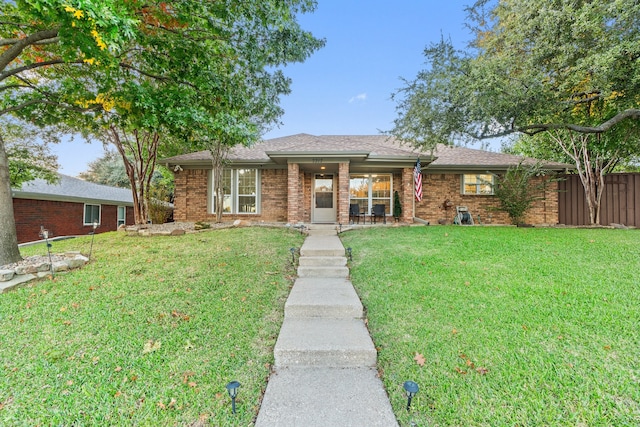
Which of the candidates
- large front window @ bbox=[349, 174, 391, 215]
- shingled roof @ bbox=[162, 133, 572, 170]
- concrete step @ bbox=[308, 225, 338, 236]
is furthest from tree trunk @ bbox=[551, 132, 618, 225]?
concrete step @ bbox=[308, 225, 338, 236]

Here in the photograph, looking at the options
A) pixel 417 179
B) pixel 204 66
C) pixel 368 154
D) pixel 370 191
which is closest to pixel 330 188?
pixel 370 191

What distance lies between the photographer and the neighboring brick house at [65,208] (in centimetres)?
1327

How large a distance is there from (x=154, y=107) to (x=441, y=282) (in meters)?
6.11

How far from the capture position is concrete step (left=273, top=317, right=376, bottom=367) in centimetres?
289

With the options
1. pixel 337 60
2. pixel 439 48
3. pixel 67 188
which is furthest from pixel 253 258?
pixel 67 188

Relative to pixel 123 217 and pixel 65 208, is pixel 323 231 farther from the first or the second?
pixel 123 217

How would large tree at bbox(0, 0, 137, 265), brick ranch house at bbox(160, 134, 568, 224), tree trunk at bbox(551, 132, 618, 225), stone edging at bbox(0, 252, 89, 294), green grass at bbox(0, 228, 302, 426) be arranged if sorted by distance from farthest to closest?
brick ranch house at bbox(160, 134, 568, 224) < tree trunk at bbox(551, 132, 618, 225) < stone edging at bbox(0, 252, 89, 294) < large tree at bbox(0, 0, 137, 265) < green grass at bbox(0, 228, 302, 426)

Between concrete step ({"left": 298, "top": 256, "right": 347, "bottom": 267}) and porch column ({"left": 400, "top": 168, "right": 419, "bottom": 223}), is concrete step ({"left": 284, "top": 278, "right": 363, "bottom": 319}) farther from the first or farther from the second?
porch column ({"left": 400, "top": 168, "right": 419, "bottom": 223})

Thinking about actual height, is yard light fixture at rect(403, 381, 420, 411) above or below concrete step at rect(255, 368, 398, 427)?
above

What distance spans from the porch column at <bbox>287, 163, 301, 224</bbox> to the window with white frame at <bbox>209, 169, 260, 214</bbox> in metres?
2.36

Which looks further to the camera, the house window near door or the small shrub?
the house window near door

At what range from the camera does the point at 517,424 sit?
2051 mm

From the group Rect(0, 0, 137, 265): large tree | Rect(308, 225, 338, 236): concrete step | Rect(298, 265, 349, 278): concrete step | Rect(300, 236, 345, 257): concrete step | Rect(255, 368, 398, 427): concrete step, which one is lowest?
Rect(255, 368, 398, 427): concrete step

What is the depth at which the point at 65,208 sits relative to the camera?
1530 centimetres
